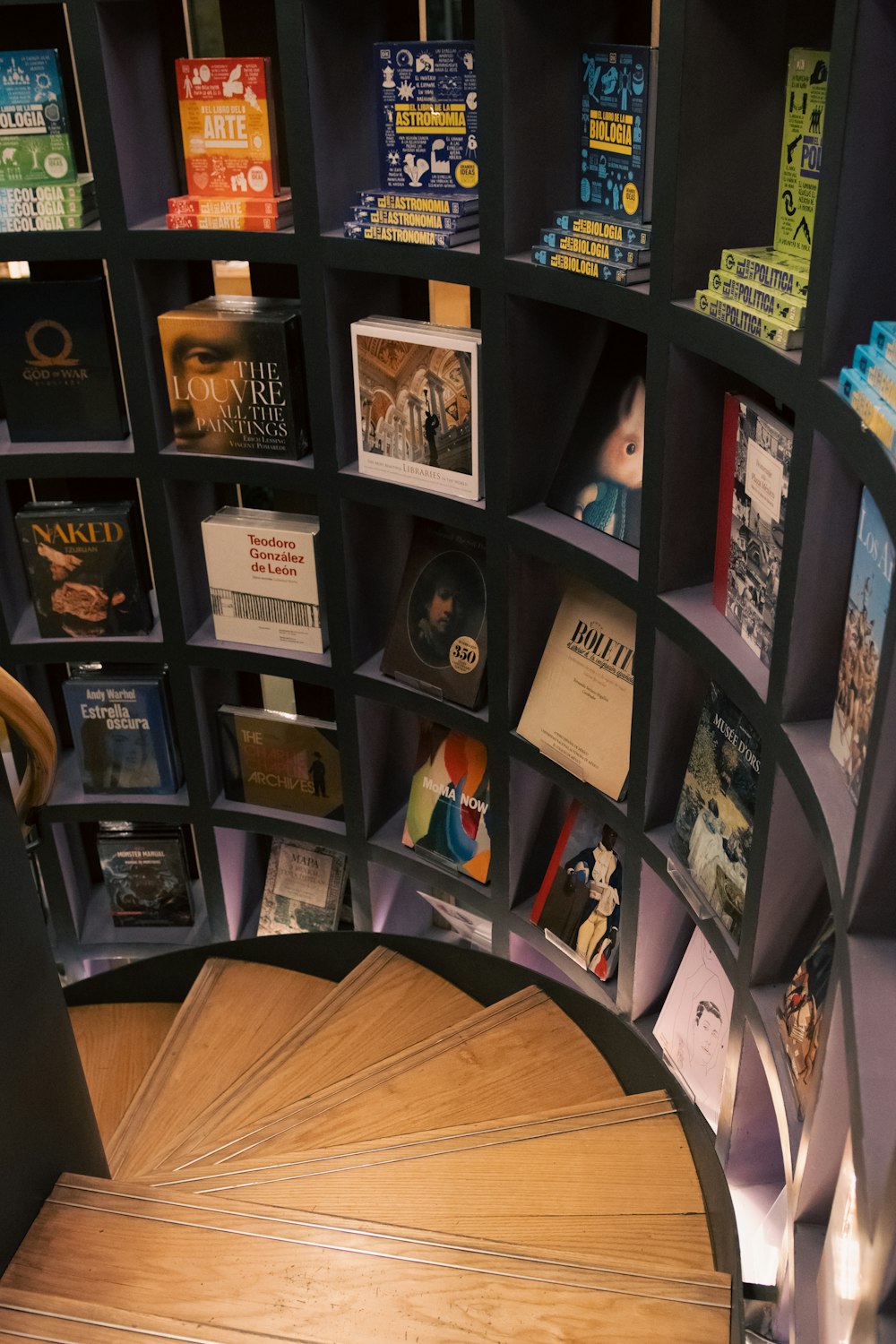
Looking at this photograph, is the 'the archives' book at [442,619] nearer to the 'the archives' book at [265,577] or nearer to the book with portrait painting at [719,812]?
the 'the archives' book at [265,577]

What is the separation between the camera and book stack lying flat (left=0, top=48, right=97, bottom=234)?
2.61m

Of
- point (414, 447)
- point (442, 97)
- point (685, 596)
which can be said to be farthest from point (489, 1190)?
point (442, 97)

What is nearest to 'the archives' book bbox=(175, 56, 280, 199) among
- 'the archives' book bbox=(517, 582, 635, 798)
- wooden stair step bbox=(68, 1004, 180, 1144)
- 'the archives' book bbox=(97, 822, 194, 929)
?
'the archives' book bbox=(517, 582, 635, 798)

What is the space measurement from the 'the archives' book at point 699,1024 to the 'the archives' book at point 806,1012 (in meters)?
0.39

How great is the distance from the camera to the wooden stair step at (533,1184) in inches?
Result: 81.7

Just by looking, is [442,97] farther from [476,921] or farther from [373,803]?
[476,921]

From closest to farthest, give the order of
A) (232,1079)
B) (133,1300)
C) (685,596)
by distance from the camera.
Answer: (133,1300)
(685,596)
(232,1079)

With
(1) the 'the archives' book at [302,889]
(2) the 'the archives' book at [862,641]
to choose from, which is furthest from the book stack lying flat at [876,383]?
(1) the 'the archives' book at [302,889]

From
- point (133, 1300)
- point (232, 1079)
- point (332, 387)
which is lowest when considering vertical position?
point (232, 1079)

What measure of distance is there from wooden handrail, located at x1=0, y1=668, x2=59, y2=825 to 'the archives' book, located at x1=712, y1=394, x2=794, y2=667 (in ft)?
3.65

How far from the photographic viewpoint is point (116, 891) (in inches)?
141

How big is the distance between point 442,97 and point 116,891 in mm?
2367

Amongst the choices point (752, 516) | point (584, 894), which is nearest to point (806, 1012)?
point (752, 516)

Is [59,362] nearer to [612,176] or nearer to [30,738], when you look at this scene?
[30,738]
